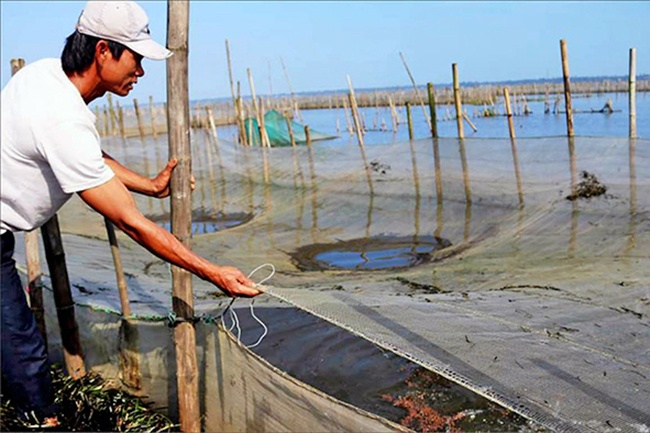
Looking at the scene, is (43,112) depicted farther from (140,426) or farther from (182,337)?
(140,426)

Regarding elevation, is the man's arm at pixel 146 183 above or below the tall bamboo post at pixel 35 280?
above

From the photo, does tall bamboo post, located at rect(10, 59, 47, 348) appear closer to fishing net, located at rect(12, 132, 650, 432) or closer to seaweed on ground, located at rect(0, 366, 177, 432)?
fishing net, located at rect(12, 132, 650, 432)

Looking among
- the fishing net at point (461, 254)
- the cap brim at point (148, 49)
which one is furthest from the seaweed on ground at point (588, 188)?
the cap brim at point (148, 49)

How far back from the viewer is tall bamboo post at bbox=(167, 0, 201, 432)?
209 cm

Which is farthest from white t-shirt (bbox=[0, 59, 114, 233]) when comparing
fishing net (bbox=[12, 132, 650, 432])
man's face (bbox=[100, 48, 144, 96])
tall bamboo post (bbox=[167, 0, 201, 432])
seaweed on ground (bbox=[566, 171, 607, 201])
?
seaweed on ground (bbox=[566, 171, 607, 201])

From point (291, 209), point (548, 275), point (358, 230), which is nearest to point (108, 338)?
point (548, 275)

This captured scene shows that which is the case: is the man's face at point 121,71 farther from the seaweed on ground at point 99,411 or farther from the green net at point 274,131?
the green net at point 274,131

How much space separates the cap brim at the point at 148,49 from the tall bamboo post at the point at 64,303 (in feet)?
3.95

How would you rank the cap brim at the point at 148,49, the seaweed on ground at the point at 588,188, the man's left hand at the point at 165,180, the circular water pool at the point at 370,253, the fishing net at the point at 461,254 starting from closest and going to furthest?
the cap brim at the point at 148,49
the fishing net at the point at 461,254
the man's left hand at the point at 165,180
the seaweed on ground at the point at 588,188
the circular water pool at the point at 370,253

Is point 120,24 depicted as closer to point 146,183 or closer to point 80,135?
point 80,135

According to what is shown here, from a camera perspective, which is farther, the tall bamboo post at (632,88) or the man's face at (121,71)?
the tall bamboo post at (632,88)

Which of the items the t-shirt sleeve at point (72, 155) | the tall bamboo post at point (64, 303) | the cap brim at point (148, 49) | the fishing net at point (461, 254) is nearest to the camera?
the t-shirt sleeve at point (72, 155)

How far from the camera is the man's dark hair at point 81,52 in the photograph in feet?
5.89

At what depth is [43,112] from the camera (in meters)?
1.68
